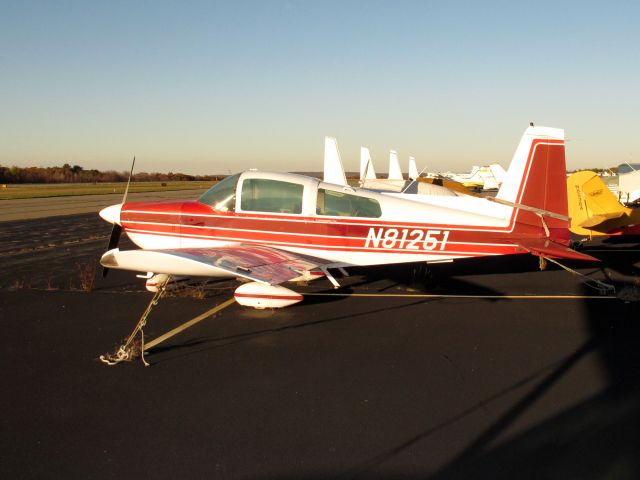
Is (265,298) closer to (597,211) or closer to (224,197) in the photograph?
(224,197)

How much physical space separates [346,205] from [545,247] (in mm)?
3127

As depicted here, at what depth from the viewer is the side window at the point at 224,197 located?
7906 mm

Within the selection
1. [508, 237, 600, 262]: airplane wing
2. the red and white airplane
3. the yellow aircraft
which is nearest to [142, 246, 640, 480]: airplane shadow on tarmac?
[508, 237, 600, 262]: airplane wing

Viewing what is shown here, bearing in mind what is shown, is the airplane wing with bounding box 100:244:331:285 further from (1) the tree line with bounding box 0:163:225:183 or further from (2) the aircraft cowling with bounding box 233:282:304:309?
(1) the tree line with bounding box 0:163:225:183

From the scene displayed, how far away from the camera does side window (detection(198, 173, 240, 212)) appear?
791 centimetres

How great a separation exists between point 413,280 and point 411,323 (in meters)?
2.82

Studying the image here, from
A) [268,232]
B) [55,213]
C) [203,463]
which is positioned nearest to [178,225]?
[268,232]

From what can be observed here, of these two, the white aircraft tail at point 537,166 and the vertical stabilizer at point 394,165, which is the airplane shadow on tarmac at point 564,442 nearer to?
the white aircraft tail at point 537,166

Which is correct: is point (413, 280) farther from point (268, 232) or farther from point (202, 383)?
point (202, 383)

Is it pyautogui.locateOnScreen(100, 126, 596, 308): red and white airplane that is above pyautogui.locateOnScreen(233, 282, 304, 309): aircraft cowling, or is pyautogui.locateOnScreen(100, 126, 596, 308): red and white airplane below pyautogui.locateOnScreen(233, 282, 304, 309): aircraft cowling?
above

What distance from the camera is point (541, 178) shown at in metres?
7.85

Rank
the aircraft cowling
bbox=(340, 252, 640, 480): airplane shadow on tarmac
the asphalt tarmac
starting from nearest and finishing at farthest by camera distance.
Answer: bbox=(340, 252, 640, 480): airplane shadow on tarmac
the asphalt tarmac
the aircraft cowling

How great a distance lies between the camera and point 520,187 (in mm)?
7898

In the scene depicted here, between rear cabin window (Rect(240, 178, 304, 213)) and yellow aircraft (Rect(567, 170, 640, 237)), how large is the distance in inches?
311
